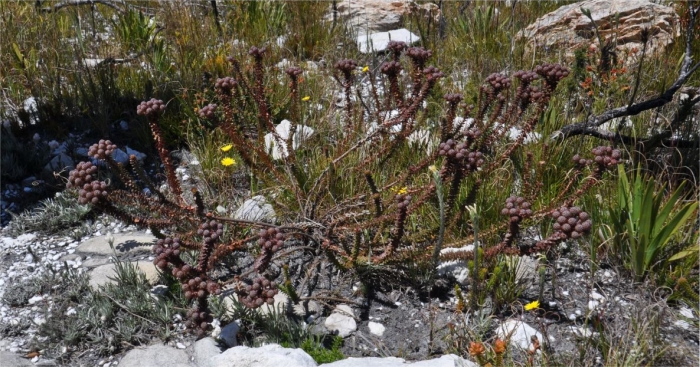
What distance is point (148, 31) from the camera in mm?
5703

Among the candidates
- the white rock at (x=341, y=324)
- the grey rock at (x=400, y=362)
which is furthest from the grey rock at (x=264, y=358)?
the white rock at (x=341, y=324)

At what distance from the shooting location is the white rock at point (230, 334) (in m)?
2.97

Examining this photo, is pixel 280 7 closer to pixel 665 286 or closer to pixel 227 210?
pixel 227 210

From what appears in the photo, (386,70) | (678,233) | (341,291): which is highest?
(386,70)

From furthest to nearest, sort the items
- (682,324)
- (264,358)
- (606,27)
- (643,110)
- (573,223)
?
(606,27)
(643,110)
(682,324)
(573,223)
(264,358)

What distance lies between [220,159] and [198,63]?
1.48 meters

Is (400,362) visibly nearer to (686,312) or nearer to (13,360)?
(686,312)

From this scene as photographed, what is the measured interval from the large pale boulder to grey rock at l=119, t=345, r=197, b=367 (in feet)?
14.6

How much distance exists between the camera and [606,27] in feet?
20.5

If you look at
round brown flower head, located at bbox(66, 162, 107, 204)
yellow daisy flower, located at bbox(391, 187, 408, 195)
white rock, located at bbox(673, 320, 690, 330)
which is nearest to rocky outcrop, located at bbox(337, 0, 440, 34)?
yellow daisy flower, located at bbox(391, 187, 408, 195)

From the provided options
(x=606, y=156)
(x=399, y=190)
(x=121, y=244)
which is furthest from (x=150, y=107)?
(x=606, y=156)

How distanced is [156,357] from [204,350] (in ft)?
0.77

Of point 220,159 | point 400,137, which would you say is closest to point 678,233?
point 400,137

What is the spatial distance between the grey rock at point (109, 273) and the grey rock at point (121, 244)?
0.18 metres
